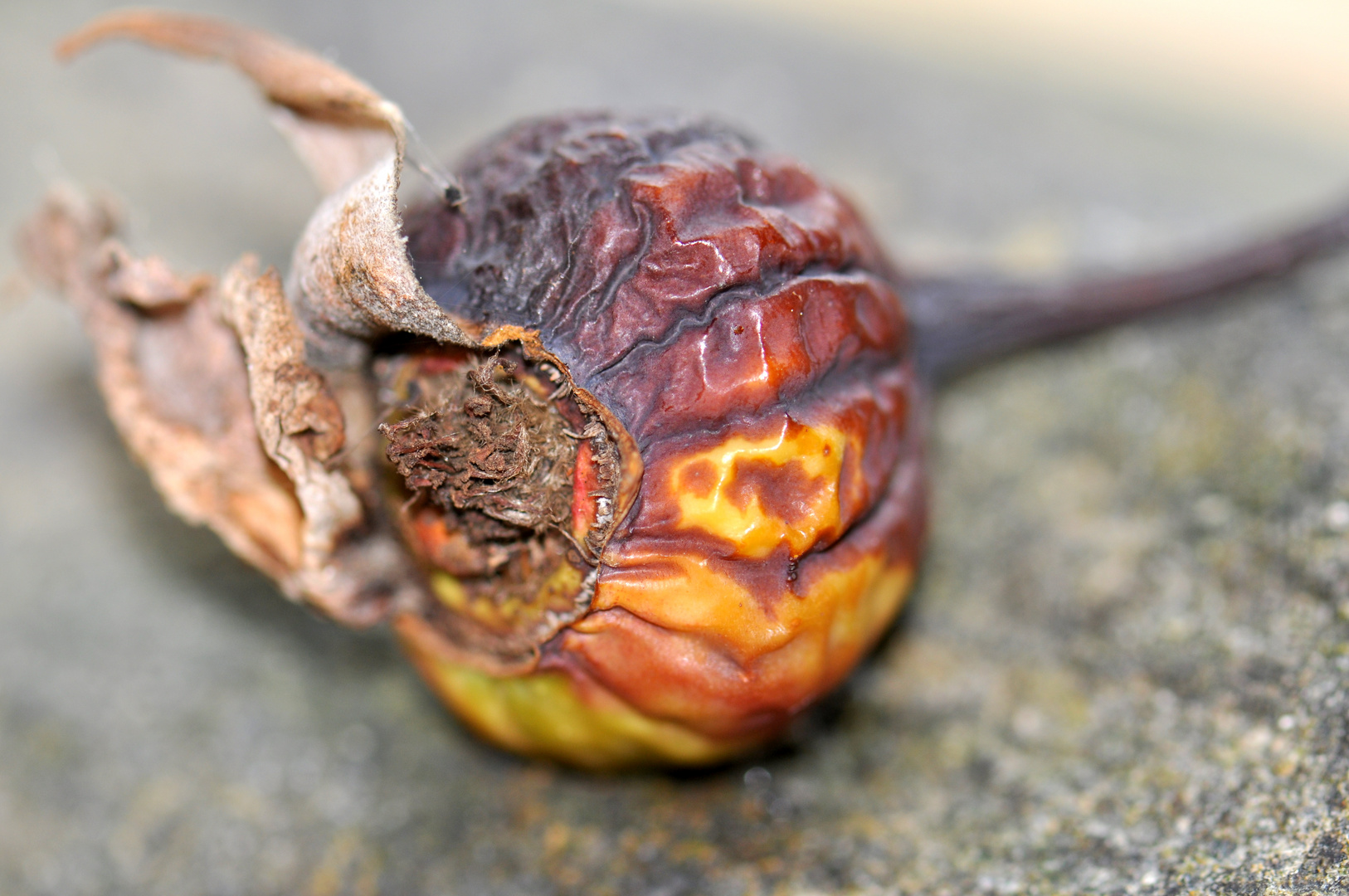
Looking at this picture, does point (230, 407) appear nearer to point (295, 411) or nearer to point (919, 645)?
point (295, 411)

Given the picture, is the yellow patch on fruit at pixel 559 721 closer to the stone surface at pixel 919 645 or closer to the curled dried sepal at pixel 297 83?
the stone surface at pixel 919 645

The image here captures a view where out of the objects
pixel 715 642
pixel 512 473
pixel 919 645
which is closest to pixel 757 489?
pixel 715 642

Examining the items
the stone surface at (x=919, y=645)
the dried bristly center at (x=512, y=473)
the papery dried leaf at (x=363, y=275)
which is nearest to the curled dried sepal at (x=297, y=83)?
the papery dried leaf at (x=363, y=275)

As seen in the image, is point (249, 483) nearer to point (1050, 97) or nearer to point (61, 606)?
point (61, 606)

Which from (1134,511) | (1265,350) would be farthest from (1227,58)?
(1134,511)

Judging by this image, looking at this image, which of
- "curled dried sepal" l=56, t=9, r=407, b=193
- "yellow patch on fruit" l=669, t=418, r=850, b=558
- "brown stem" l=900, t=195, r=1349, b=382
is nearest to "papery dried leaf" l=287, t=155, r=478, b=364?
"curled dried sepal" l=56, t=9, r=407, b=193

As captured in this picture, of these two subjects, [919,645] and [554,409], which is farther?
A: [919,645]
